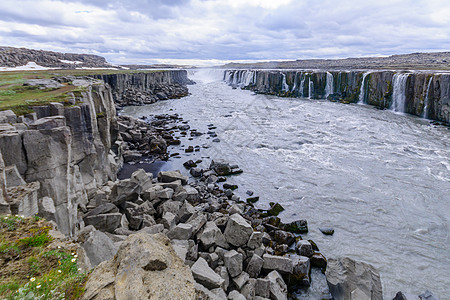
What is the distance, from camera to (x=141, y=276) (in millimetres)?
4133

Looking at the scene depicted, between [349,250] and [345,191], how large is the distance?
5704 mm

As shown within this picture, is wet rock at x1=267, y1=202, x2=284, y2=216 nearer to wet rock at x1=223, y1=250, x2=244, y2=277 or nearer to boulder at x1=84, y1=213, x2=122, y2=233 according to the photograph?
wet rock at x1=223, y1=250, x2=244, y2=277

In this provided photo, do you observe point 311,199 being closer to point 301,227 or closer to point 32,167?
point 301,227

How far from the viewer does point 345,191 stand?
52.6 feet

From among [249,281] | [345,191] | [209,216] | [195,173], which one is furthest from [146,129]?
[249,281]

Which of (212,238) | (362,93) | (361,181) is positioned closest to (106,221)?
(212,238)

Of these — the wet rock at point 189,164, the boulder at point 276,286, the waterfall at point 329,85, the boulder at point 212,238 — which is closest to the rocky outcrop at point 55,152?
the boulder at point 212,238

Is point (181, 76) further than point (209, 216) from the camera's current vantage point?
Yes

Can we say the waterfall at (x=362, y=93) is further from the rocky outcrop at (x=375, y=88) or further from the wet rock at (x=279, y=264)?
the wet rock at (x=279, y=264)

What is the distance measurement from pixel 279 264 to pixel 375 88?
44902mm

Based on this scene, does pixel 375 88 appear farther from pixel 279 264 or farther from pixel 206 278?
pixel 206 278

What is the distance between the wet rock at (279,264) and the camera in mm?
9055

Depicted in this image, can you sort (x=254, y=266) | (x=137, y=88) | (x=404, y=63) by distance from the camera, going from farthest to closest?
(x=404, y=63), (x=137, y=88), (x=254, y=266)

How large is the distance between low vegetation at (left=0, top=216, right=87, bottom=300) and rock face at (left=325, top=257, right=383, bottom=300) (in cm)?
745
